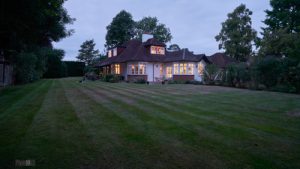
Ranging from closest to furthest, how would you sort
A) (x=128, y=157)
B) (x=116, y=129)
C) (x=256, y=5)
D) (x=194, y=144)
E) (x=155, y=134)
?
(x=128, y=157)
(x=194, y=144)
(x=155, y=134)
(x=116, y=129)
(x=256, y=5)

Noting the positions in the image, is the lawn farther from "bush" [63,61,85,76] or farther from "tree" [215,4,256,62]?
"bush" [63,61,85,76]

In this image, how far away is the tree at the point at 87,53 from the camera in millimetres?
45625

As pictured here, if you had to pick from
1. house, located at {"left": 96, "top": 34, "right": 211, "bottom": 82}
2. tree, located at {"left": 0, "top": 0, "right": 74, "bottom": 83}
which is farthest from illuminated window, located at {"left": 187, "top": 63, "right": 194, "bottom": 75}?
tree, located at {"left": 0, "top": 0, "right": 74, "bottom": 83}

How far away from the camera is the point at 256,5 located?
117ft

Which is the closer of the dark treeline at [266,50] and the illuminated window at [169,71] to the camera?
the dark treeline at [266,50]

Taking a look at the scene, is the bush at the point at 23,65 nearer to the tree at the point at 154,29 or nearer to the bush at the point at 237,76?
the bush at the point at 237,76

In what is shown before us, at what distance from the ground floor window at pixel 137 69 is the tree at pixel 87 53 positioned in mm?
20952

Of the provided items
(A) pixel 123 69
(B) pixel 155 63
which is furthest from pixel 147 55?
(A) pixel 123 69

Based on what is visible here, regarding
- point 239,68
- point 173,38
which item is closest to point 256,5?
point 173,38

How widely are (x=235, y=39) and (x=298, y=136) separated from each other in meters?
34.7

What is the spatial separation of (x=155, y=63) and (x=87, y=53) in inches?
908

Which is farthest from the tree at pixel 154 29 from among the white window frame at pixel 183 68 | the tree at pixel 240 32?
the white window frame at pixel 183 68

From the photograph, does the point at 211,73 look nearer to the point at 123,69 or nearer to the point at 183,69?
the point at 183,69

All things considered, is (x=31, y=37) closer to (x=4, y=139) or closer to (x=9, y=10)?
(x=9, y=10)
